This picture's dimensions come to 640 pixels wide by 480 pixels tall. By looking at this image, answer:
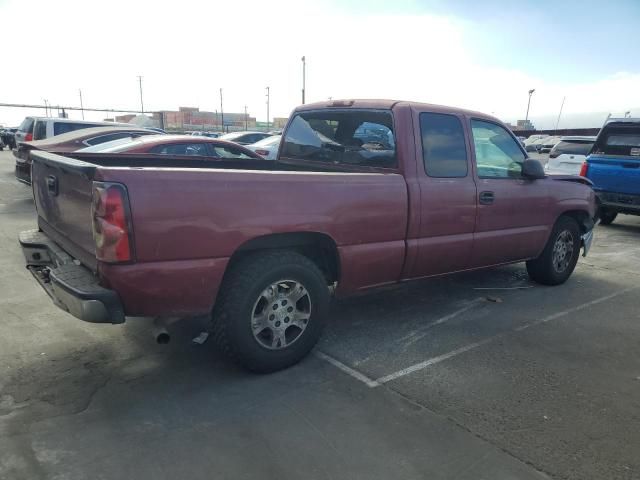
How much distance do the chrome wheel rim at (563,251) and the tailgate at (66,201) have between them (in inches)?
193

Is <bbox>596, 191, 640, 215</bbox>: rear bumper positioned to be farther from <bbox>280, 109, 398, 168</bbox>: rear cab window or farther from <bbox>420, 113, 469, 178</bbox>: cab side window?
<bbox>280, 109, 398, 168</bbox>: rear cab window

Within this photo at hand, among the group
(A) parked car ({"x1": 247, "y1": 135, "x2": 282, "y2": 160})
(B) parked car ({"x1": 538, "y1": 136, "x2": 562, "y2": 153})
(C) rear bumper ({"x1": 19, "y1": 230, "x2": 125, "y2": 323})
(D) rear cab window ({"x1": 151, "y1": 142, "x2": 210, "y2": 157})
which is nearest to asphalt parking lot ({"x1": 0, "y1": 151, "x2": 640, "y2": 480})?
(C) rear bumper ({"x1": 19, "y1": 230, "x2": 125, "y2": 323})

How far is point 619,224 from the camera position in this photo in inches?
422

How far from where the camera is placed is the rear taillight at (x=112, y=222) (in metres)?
2.67

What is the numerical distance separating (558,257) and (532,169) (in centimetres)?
145

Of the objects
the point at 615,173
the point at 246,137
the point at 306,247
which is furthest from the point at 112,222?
the point at 246,137

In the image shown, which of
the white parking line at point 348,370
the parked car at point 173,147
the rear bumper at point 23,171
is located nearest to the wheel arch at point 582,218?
the white parking line at point 348,370

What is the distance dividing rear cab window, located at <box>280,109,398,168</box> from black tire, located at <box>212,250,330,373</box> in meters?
1.29

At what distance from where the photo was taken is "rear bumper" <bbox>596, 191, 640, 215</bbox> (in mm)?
8875

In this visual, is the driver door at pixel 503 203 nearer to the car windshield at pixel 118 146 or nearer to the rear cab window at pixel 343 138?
the rear cab window at pixel 343 138

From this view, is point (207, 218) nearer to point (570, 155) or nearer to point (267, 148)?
point (267, 148)

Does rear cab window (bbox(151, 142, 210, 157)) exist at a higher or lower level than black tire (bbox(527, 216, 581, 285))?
higher

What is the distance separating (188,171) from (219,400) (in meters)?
1.45

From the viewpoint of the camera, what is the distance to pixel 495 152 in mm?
4875
